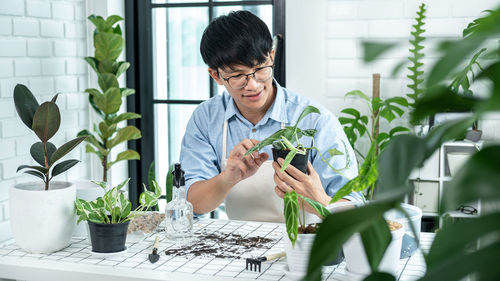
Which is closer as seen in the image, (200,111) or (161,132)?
(200,111)

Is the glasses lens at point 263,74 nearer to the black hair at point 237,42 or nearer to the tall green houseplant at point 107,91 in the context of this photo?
the black hair at point 237,42

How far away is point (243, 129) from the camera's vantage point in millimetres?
2850

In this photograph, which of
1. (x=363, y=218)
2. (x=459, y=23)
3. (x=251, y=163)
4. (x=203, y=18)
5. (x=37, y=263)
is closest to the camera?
(x=363, y=218)

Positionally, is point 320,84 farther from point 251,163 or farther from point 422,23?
point 251,163

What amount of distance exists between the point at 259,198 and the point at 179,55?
1.87 metres

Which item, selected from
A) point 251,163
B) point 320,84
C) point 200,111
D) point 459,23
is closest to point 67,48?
point 200,111

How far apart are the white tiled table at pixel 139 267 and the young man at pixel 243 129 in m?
0.41

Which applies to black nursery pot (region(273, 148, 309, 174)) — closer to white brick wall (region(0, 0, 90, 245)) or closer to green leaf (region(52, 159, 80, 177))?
green leaf (region(52, 159, 80, 177))

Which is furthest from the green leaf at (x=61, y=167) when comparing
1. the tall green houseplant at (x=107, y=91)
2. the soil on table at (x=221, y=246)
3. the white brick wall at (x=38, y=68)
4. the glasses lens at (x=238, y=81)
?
the tall green houseplant at (x=107, y=91)

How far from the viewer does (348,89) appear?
3889 millimetres

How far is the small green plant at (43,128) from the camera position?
2.06m

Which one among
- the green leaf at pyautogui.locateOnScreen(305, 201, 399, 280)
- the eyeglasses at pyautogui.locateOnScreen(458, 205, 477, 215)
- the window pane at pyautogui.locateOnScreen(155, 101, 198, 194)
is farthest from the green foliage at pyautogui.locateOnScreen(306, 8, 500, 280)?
the window pane at pyautogui.locateOnScreen(155, 101, 198, 194)

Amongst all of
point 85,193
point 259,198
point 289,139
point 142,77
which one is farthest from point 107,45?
point 289,139

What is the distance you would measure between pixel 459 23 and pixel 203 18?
1699 millimetres
